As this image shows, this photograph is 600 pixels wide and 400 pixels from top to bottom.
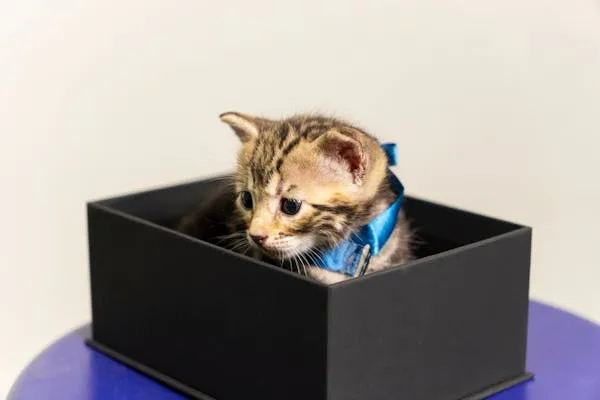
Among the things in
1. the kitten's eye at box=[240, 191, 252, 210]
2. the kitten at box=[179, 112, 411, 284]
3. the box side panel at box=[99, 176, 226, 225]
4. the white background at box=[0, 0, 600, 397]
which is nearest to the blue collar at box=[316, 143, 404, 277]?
the kitten at box=[179, 112, 411, 284]

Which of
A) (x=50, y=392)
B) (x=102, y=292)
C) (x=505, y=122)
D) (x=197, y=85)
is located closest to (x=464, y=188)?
(x=505, y=122)

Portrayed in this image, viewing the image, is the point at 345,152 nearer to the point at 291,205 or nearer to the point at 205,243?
the point at 291,205

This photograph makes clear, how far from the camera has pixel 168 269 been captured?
4.16 feet

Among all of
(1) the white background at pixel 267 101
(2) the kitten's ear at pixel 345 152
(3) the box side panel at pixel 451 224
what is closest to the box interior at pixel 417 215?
(3) the box side panel at pixel 451 224

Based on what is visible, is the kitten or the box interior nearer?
the kitten

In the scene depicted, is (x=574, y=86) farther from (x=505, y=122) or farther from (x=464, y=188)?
(x=464, y=188)

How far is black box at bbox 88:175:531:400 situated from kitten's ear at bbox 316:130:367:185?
0.16 metres

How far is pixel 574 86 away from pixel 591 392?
96cm

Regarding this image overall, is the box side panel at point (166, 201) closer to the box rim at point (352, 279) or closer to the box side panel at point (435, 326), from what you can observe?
the box rim at point (352, 279)

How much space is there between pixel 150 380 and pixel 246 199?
284 millimetres

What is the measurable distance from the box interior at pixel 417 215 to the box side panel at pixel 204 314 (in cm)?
13

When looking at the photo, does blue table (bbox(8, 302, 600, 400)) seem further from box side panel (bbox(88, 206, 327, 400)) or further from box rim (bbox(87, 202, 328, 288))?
box rim (bbox(87, 202, 328, 288))

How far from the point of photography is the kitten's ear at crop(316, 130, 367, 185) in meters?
1.19

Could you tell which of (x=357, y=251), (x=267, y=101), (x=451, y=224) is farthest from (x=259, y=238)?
(x=267, y=101)
